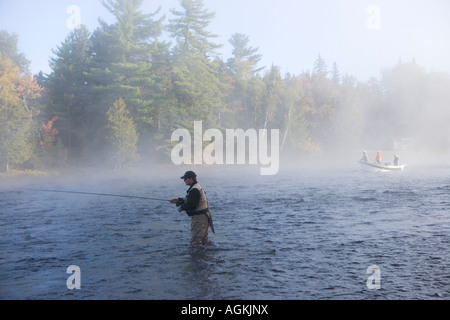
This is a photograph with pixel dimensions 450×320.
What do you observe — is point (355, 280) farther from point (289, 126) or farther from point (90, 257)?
point (289, 126)

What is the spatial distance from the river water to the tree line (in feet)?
98.4

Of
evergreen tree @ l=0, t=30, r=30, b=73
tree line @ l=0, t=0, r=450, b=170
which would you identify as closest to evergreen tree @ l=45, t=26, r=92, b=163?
tree line @ l=0, t=0, r=450, b=170

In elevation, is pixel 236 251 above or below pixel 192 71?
below

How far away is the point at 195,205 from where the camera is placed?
35.6ft

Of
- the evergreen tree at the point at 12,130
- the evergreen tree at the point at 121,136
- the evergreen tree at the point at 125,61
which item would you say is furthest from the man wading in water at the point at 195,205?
the evergreen tree at the point at 125,61

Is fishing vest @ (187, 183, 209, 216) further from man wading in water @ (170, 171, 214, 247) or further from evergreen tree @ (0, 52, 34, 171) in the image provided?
evergreen tree @ (0, 52, 34, 171)

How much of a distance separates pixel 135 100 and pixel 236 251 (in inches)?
1797

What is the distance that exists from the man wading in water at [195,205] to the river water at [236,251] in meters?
0.67

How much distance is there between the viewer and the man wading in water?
35.5 ft

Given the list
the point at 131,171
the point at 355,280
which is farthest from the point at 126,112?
the point at 355,280

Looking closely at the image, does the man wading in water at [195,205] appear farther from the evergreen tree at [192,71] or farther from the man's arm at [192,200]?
the evergreen tree at [192,71]

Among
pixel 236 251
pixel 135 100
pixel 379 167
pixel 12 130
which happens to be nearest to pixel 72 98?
pixel 135 100

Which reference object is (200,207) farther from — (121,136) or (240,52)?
(240,52)

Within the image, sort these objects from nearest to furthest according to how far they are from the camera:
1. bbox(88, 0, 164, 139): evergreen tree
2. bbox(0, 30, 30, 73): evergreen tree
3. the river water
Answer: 1. the river water
2. bbox(88, 0, 164, 139): evergreen tree
3. bbox(0, 30, 30, 73): evergreen tree
